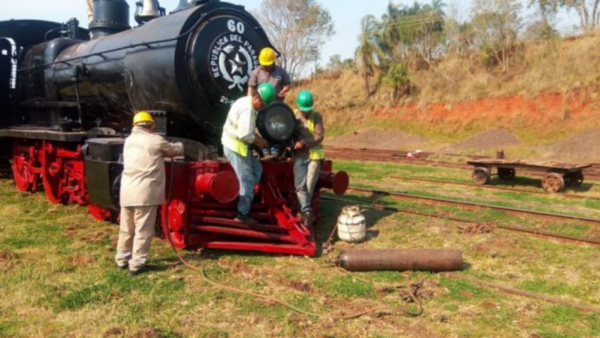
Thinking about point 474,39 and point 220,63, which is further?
point 474,39

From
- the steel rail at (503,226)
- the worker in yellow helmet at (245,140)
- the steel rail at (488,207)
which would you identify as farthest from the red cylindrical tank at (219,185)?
the steel rail at (488,207)

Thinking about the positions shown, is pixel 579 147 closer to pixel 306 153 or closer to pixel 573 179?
pixel 573 179

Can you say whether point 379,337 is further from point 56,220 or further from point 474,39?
point 474,39

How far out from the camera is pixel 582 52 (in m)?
23.3

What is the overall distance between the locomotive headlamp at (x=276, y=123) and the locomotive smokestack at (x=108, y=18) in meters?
4.24

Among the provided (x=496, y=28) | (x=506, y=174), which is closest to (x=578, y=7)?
(x=496, y=28)

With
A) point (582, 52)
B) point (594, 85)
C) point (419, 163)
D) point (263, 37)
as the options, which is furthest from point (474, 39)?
point (263, 37)

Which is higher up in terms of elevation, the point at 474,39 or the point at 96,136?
the point at 474,39

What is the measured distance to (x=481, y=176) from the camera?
11.1 m

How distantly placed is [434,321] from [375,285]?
32.2 inches

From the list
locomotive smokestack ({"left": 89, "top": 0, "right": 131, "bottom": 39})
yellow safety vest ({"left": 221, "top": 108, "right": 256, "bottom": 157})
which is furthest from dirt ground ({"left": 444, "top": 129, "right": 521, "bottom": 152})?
yellow safety vest ({"left": 221, "top": 108, "right": 256, "bottom": 157})

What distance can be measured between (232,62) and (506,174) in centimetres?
817

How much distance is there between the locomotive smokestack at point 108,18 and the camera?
27.6 ft

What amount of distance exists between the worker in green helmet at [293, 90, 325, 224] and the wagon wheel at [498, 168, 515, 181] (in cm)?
709
